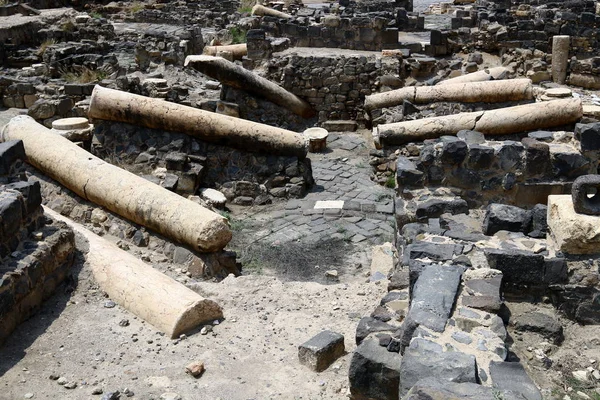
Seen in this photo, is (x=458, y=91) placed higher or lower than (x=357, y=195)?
higher

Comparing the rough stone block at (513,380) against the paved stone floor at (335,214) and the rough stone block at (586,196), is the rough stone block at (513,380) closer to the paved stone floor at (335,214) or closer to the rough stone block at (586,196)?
the rough stone block at (586,196)

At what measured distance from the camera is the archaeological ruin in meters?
4.44

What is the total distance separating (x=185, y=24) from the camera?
22.8 m

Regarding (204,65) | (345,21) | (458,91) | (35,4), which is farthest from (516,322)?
(35,4)

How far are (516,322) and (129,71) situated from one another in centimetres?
1078

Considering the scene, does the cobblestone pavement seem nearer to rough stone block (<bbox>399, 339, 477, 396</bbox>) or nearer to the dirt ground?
the dirt ground

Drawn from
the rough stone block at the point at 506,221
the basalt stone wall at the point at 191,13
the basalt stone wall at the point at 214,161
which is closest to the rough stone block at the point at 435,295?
the rough stone block at the point at 506,221

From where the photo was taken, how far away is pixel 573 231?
15.9ft

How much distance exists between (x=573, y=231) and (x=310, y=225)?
460 cm

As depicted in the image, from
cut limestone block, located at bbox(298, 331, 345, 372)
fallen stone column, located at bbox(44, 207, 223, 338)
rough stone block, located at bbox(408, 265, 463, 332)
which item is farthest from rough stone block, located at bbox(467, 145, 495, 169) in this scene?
fallen stone column, located at bbox(44, 207, 223, 338)

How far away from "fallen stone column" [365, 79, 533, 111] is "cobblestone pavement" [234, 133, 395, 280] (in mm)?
1606

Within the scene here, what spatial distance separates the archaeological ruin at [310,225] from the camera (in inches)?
175

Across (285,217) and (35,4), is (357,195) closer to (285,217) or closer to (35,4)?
(285,217)

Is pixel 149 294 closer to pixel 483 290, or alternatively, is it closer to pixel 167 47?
pixel 483 290
